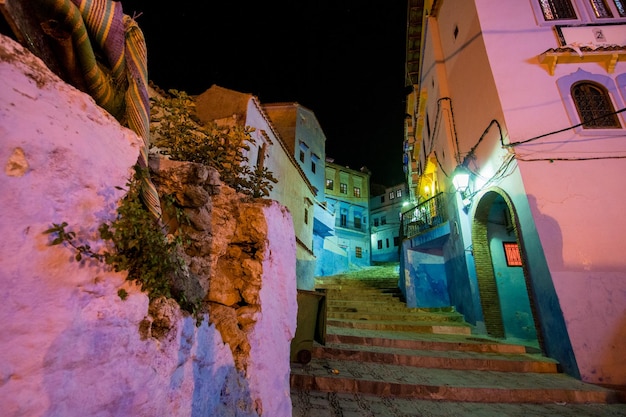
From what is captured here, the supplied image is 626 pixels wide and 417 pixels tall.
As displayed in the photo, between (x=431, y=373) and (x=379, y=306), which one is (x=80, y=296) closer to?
(x=431, y=373)

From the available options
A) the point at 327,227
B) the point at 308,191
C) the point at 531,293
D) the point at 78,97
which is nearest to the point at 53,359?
the point at 78,97

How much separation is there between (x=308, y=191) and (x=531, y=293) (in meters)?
13.3

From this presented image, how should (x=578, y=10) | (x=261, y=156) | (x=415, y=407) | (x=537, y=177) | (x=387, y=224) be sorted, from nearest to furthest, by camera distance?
1. (x=415, y=407)
2. (x=537, y=177)
3. (x=578, y=10)
4. (x=261, y=156)
5. (x=387, y=224)

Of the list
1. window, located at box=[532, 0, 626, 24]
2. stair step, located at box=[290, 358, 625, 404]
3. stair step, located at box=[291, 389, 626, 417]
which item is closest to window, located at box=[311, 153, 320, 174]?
window, located at box=[532, 0, 626, 24]

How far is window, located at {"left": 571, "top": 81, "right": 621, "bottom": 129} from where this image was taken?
703 centimetres

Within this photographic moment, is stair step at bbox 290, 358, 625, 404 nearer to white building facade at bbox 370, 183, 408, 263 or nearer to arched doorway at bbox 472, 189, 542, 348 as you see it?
arched doorway at bbox 472, 189, 542, 348

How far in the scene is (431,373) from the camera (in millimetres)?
5414

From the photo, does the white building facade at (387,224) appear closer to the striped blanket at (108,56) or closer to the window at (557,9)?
the window at (557,9)

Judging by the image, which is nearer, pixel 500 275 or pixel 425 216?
pixel 500 275

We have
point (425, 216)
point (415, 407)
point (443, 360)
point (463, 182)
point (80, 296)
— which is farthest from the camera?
point (425, 216)

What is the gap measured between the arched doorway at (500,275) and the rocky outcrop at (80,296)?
8056 millimetres

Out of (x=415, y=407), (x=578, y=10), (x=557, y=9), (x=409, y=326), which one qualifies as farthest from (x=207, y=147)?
(x=578, y=10)

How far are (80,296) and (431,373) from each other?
20.1 ft

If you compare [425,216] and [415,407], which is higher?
[425,216]
